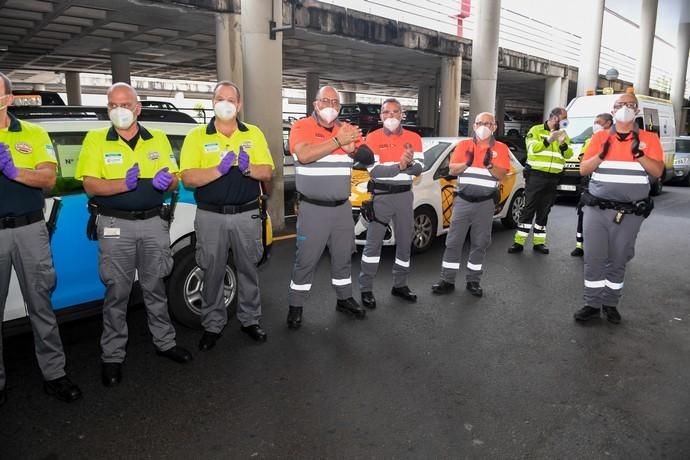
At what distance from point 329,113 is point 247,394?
232 centimetres

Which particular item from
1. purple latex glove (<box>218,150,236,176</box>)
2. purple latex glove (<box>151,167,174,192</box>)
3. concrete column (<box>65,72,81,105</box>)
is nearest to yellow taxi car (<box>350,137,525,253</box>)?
purple latex glove (<box>218,150,236,176</box>)

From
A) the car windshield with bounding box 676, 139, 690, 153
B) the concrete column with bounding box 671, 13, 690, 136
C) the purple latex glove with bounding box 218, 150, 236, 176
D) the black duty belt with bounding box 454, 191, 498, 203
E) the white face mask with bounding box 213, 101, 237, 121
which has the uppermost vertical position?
the concrete column with bounding box 671, 13, 690, 136

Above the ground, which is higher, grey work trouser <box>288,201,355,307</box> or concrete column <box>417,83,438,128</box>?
concrete column <box>417,83,438,128</box>

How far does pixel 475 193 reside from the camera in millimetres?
5621

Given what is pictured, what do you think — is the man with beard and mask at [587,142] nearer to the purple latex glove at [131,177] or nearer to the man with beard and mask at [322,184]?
the man with beard and mask at [322,184]

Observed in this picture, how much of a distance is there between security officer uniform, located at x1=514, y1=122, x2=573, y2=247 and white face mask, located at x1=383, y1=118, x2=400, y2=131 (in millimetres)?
2990

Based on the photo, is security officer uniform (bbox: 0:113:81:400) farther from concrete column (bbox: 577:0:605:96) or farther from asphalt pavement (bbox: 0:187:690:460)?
concrete column (bbox: 577:0:605:96)

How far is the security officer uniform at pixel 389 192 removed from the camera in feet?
16.9

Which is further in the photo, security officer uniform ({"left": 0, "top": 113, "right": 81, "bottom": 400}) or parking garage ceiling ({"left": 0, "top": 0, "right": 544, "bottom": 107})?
parking garage ceiling ({"left": 0, "top": 0, "right": 544, "bottom": 107})

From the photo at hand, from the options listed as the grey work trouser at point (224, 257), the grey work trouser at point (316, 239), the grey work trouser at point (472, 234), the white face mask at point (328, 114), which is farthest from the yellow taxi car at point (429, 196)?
the grey work trouser at point (224, 257)

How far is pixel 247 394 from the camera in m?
3.52

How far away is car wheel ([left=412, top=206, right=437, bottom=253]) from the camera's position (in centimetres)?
719

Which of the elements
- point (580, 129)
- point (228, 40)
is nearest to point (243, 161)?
point (228, 40)

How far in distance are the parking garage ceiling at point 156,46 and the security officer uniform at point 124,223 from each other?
22.0 feet
